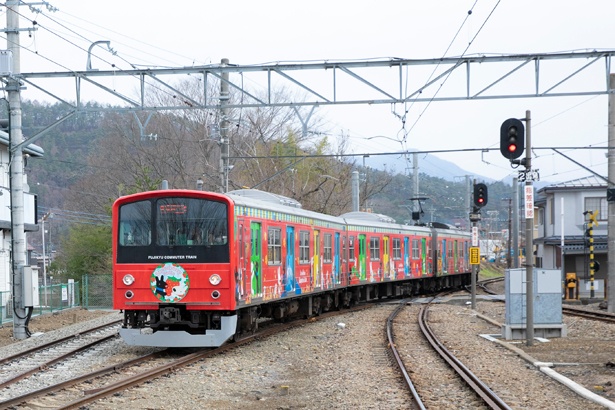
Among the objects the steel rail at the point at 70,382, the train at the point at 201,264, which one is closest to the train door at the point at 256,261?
the train at the point at 201,264

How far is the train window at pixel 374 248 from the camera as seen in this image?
27.1m

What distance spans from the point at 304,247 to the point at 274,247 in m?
2.61

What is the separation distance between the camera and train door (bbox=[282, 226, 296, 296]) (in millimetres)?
17842

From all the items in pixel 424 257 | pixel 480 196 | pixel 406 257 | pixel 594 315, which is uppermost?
pixel 480 196

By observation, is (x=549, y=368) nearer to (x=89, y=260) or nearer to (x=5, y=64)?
(x=5, y=64)

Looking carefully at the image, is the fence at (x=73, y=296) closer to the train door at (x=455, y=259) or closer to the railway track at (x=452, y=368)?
the railway track at (x=452, y=368)

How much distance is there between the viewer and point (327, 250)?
21969 mm

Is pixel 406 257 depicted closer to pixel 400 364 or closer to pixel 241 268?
pixel 241 268

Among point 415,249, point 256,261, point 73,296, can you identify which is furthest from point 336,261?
point 73,296

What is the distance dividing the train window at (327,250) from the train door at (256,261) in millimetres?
5906

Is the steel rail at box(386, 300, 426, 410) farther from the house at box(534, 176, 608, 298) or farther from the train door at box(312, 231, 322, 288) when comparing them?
the house at box(534, 176, 608, 298)

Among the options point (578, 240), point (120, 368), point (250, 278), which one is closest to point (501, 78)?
point (250, 278)

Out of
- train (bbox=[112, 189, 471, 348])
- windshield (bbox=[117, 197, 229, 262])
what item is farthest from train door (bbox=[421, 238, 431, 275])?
windshield (bbox=[117, 197, 229, 262])

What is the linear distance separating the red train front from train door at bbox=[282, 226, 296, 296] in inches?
151
